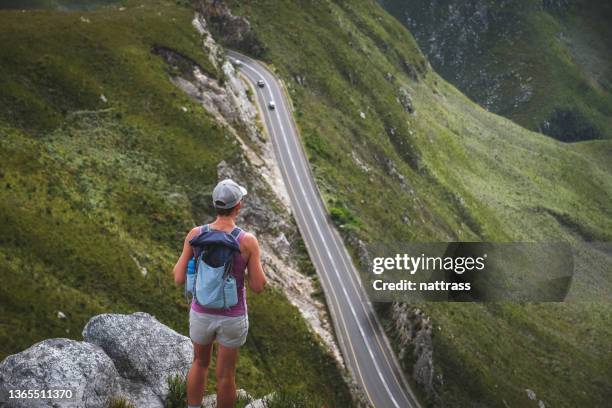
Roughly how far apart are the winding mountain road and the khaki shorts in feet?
127

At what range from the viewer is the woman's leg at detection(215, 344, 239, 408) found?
909 cm

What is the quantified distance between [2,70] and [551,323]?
261 feet

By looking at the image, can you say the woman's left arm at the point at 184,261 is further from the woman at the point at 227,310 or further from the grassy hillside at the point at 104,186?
the grassy hillside at the point at 104,186

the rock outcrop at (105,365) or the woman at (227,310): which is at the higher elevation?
the woman at (227,310)

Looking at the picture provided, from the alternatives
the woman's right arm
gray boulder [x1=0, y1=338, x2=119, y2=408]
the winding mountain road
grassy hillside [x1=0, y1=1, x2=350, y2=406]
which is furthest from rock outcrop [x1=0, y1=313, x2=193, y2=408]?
the winding mountain road

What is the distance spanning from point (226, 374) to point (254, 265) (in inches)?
88.7

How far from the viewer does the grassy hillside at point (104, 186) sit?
81.8ft

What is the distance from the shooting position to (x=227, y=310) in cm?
863

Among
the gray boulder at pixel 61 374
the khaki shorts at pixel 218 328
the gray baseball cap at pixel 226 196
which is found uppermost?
the gray baseball cap at pixel 226 196

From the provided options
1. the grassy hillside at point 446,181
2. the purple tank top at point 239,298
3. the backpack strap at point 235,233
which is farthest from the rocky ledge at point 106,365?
the grassy hillside at point 446,181

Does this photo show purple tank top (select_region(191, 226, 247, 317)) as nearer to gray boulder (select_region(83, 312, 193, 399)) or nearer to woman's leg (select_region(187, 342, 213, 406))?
woman's leg (select_region(187, 342, 213, 406))

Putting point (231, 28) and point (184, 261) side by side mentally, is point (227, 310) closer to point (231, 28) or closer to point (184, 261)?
point (184, 261)

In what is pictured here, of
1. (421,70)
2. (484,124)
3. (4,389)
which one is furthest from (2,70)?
(484,124)

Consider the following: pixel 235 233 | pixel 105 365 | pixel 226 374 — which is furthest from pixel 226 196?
pixel 105 365
